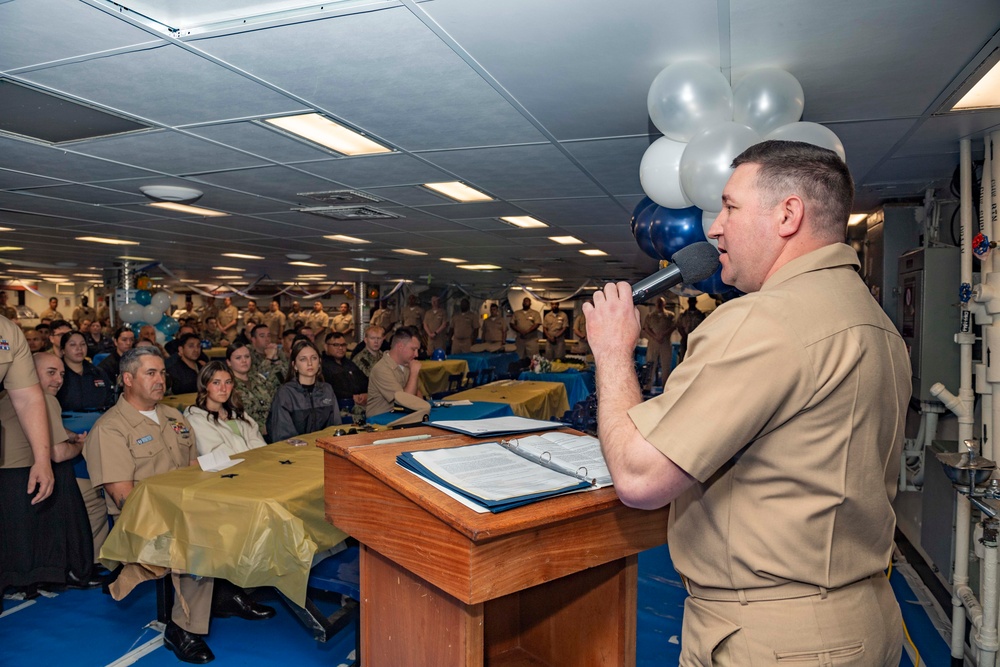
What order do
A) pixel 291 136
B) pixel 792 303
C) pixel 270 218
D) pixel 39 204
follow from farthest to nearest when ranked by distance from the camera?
pixel 270 218
pixel 39 204
pixel 291 136
pixel 792 303

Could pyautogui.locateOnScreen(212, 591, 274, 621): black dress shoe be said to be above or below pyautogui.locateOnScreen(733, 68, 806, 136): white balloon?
below

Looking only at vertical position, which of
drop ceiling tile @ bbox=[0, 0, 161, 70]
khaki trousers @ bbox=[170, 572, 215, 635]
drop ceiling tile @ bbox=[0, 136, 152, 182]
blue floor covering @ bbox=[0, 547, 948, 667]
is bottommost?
blue floor covering @ bbox=[0, 547, 948, 667]

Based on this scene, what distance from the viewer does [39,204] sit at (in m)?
5.29

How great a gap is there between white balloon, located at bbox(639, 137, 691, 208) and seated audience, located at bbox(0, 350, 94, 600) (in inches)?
118

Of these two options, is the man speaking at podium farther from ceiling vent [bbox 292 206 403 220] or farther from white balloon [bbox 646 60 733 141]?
ceiling vent [bbox 292 206 403 220]

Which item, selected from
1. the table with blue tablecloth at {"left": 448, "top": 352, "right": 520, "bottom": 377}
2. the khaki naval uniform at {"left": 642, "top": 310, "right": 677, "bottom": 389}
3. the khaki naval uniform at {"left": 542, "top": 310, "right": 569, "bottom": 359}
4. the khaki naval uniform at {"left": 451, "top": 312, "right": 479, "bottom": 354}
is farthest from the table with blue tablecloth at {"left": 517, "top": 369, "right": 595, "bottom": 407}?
the khaki naval uniform at {"left": 451, "top": 312, "right": 479, "bottom": 354}

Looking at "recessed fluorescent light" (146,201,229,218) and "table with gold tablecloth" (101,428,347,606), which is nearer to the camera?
"table with gold tablecloth" (101,428,347,606)

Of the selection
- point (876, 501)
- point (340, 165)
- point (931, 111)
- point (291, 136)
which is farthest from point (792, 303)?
point (340, 165)

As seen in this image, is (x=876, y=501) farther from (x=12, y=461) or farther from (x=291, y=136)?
(x=12, y=461)

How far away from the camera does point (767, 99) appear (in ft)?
6.88

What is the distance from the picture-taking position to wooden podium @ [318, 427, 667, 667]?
1.05 meters

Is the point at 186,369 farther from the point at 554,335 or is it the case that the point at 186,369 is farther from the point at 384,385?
the point at 554,335

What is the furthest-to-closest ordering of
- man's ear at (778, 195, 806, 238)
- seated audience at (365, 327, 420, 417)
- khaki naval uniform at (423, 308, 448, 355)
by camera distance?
khaki naval uniform at (423, 308, 448, 355)
seated audience at (365, 327, 420, 417)
man's ear at (778, 195, 806, 238)

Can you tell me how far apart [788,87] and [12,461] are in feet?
12.3
